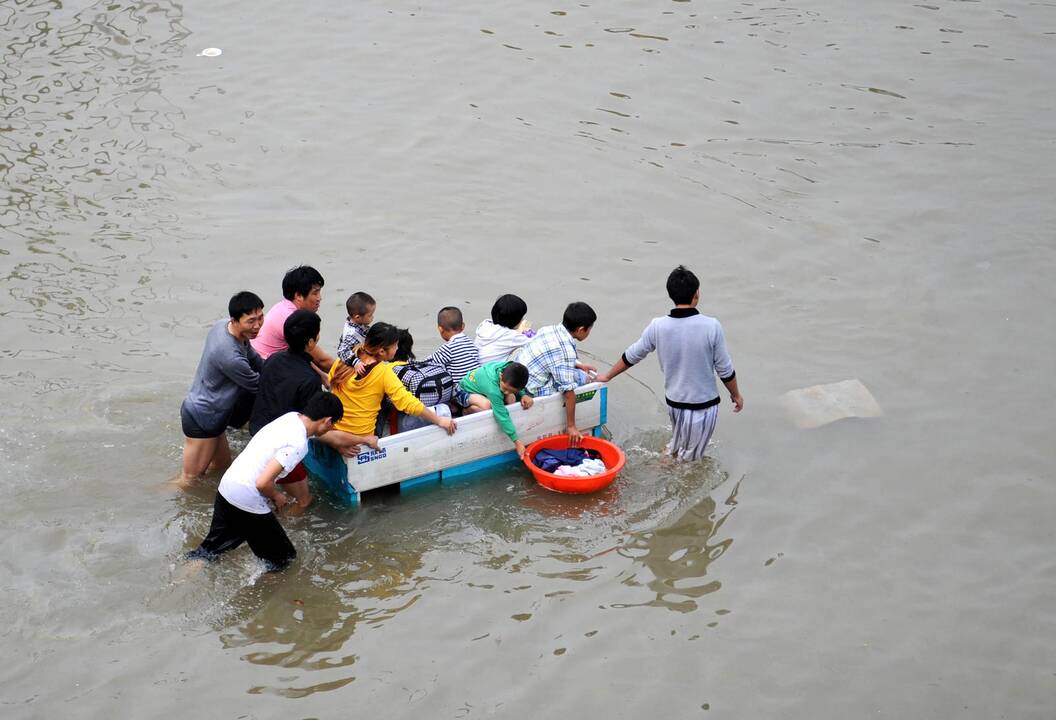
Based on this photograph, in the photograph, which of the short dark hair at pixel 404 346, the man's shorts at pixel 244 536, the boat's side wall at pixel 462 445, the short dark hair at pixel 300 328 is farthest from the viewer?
the short dark hair at pixel 404 346

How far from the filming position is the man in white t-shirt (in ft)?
19.5

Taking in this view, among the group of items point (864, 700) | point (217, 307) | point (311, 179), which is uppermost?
point (311, 179)

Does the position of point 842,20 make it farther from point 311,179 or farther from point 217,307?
point 217,307

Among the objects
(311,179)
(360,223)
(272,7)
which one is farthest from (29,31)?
(360,223)

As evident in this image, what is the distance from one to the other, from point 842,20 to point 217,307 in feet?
30.8

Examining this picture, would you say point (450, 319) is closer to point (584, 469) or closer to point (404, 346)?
point (404, 346)

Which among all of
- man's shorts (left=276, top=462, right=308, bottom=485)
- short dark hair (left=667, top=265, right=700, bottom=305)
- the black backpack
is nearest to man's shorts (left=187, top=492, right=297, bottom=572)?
man's shorts (left=276, top=462, right=308, bottom=485)

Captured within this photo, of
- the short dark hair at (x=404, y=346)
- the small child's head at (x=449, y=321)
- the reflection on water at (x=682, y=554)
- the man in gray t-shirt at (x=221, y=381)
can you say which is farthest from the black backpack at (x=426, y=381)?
the reflection on water at (x=682, y=554)

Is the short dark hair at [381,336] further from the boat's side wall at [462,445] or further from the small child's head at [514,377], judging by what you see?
the small child's head at [514,377]

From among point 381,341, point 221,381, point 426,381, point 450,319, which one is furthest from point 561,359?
point 221,381

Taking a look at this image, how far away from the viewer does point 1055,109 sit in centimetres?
1223

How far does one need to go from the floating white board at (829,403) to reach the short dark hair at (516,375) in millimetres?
2337

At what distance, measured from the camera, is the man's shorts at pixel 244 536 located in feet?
19.8

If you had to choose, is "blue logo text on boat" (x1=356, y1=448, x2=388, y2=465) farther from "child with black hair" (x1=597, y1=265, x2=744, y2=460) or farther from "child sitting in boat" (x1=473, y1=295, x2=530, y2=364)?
"child with black hair" (x1=597, y1=265, x2=744, y2=460)
